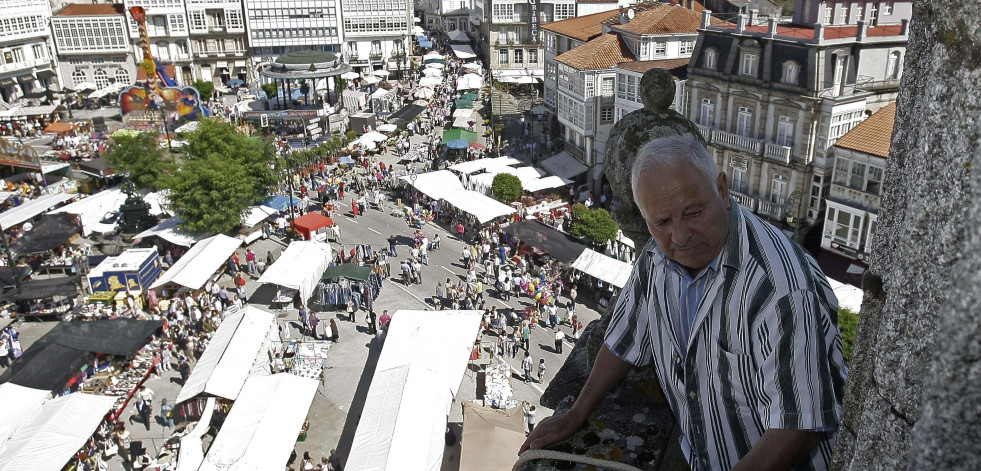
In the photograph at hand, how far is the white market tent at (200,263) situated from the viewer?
2806 centimetres

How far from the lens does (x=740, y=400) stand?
302cm

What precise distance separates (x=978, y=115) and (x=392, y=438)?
16.5 meters

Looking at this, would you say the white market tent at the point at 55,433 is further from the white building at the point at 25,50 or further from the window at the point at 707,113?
the white building at the point at 25,50

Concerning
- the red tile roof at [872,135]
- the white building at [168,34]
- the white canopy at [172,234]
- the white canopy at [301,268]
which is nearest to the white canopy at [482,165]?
the white canopy at [301,268]

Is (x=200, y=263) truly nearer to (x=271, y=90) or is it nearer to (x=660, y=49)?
(x=660, y=49)

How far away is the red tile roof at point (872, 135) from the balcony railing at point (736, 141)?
3.74m

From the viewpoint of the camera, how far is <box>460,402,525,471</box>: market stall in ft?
54.1

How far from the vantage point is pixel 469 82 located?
66.2 meters

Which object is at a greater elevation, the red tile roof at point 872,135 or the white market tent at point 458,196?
the red tile roof at point 872,135

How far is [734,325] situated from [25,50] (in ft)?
264

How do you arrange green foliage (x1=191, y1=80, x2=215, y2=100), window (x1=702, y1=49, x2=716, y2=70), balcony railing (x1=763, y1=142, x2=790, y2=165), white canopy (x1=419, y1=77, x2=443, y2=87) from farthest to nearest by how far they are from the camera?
1. green foliage (x1=191, y1=80, x2=215, y2=100)
2. white canopy (x1=419, y1=77, x2=443, y2=87)
3. window (x1=702, y1=49, x2=716, y2=70)
4. balcony railing (x1=763, y1=142, x2=790, y2=165)

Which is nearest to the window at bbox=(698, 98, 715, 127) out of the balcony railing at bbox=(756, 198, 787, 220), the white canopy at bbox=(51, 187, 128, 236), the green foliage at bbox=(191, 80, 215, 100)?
the balcony railing at bbox=(756, 198, 787, 220)

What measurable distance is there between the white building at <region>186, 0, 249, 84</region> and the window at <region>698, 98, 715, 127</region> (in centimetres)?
5653

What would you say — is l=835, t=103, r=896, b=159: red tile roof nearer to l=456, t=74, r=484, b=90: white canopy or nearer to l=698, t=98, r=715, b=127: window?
l=698, t=98, r=715, b=127: window
